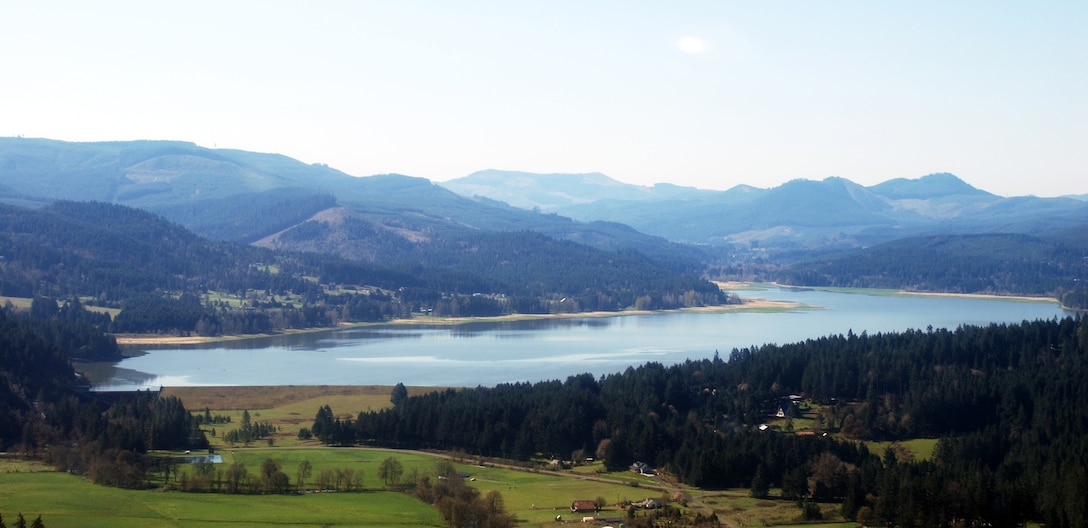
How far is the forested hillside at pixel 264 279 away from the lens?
9894 centimetres

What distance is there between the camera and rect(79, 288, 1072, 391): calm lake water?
2530 inches

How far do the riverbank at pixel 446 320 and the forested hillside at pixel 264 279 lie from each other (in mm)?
1477

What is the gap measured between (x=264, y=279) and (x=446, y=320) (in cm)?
2165

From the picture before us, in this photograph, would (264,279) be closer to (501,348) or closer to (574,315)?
(574,315)

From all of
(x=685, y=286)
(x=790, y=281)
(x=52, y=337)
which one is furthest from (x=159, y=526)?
(x=790, y=281)

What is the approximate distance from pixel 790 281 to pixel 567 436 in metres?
126

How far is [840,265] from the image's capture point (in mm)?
172250

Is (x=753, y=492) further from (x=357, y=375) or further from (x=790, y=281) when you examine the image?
(x=790, y=281)

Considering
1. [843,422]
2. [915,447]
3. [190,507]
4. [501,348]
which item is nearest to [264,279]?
[501,348]

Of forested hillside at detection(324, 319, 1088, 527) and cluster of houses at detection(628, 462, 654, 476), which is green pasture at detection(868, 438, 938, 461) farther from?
cluster of houses at detection(628, 462, 654, 476)

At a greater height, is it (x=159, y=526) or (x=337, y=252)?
(x=337, y=252)

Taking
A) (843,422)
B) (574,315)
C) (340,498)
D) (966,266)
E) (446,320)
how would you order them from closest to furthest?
1. (340,498)
2. (843,422)
3. (446,320)
4. (574,315)
5. (966,266)

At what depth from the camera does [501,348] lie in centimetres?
8119

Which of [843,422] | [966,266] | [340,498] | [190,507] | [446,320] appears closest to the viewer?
[190,507]
